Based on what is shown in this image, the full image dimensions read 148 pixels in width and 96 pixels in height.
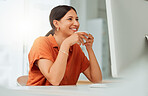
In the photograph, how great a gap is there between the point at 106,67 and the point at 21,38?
4.11ft

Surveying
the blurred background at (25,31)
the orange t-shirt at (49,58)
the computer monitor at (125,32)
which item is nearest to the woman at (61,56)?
the orange t-shirt at (49,58)

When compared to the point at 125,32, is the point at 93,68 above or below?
below

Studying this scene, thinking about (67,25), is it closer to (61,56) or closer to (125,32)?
(61,56)

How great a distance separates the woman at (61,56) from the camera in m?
1.21

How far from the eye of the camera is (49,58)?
1236 millimetres

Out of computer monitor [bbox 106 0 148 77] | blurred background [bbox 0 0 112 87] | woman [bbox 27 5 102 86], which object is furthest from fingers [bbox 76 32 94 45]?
blurred background [bbox 0 0 112 87]

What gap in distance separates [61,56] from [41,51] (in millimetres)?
125

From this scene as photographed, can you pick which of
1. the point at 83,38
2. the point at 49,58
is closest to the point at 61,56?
the point at 49,58

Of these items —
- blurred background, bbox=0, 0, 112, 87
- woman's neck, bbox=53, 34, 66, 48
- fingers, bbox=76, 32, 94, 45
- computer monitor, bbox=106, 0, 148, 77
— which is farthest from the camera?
blurred background, bbox=0, 0, 112, 87

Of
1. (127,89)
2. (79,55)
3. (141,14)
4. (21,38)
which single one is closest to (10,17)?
(21,38)

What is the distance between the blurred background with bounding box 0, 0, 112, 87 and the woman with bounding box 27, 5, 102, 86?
4.95 ft

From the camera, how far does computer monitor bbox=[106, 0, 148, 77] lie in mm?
589

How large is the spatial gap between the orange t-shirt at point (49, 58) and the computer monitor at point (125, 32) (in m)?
0.67

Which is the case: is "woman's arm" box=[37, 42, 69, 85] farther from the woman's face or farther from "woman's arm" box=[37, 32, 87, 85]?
the woman's face
